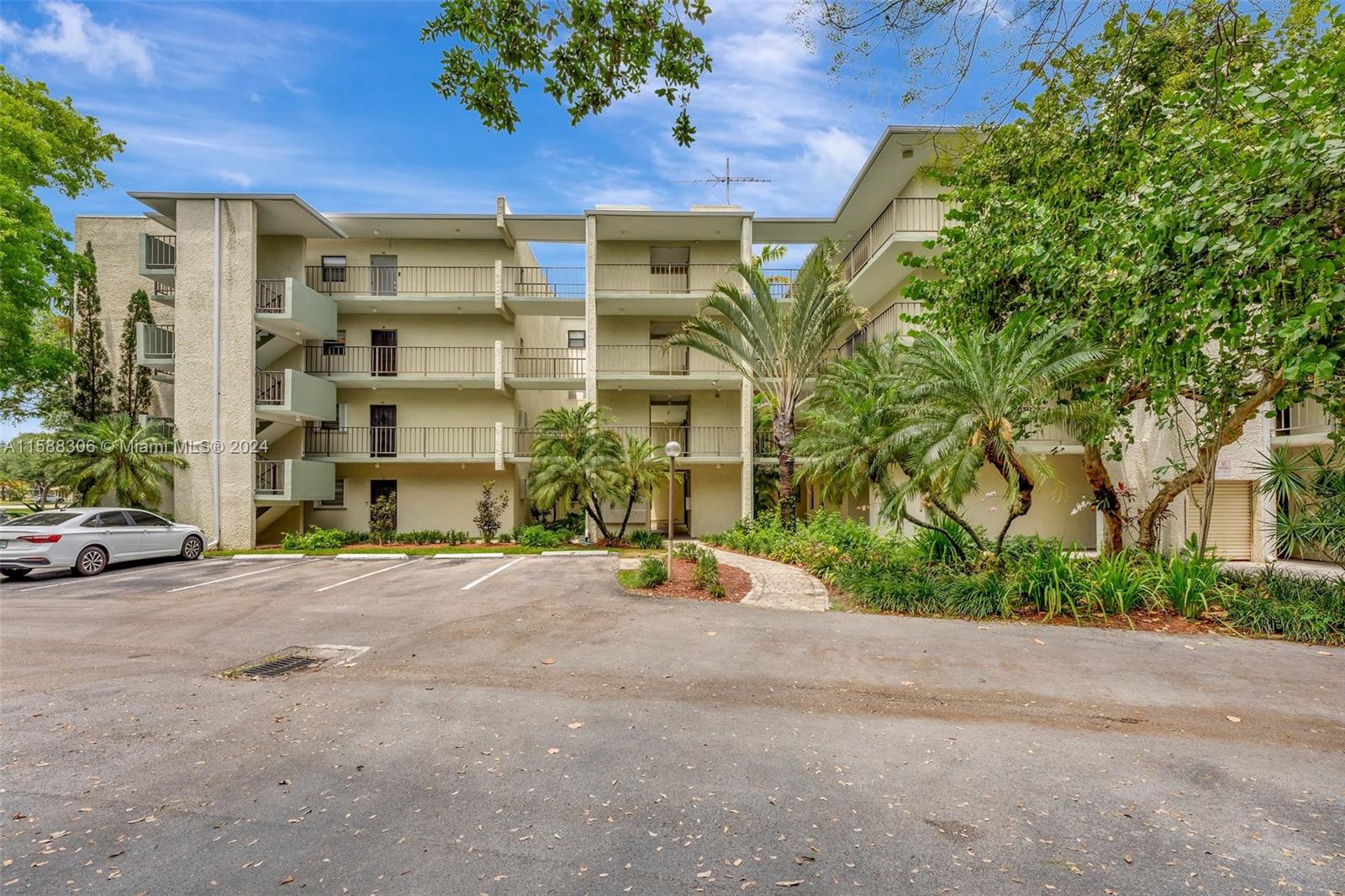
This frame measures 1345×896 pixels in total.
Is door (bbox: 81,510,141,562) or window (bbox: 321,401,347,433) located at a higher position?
window (bbox: 321,401,347,433)

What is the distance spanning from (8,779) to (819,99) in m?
7.61

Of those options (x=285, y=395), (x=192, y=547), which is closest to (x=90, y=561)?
(x=192, y=547)

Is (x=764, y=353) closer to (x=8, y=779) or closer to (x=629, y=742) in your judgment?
(x=629, y=742)

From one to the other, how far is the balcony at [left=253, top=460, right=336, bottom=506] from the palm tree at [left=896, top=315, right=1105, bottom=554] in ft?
55.2

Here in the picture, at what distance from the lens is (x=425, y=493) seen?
20641mm

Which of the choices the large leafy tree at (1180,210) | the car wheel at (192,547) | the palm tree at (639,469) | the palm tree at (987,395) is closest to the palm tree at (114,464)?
the car wheel at (192,547)

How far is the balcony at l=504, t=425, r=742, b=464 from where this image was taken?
778 inches

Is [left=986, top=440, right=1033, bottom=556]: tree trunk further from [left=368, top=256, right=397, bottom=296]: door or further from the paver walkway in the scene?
[left=368, top=256, right=397, bottom=296]: door

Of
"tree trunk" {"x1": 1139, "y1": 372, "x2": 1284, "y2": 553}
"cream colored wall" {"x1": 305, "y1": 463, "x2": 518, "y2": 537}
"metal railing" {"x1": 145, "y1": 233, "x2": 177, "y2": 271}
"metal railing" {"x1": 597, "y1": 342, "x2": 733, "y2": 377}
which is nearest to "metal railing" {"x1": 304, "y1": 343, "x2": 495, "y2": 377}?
"cream colored wall" {"x1": 305, "y1": 463, "x2": 518, "y2": 537}

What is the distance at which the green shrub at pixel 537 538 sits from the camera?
1756 cm

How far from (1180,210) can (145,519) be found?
766 inches

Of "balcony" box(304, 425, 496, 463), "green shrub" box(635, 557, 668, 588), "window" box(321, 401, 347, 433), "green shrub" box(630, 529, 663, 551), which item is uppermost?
"window" box(321, 401, 347, 433)

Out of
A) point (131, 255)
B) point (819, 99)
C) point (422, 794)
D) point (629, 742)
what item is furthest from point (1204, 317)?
point (131, 255)

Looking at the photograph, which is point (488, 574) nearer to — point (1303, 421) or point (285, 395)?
point (285, 395)
